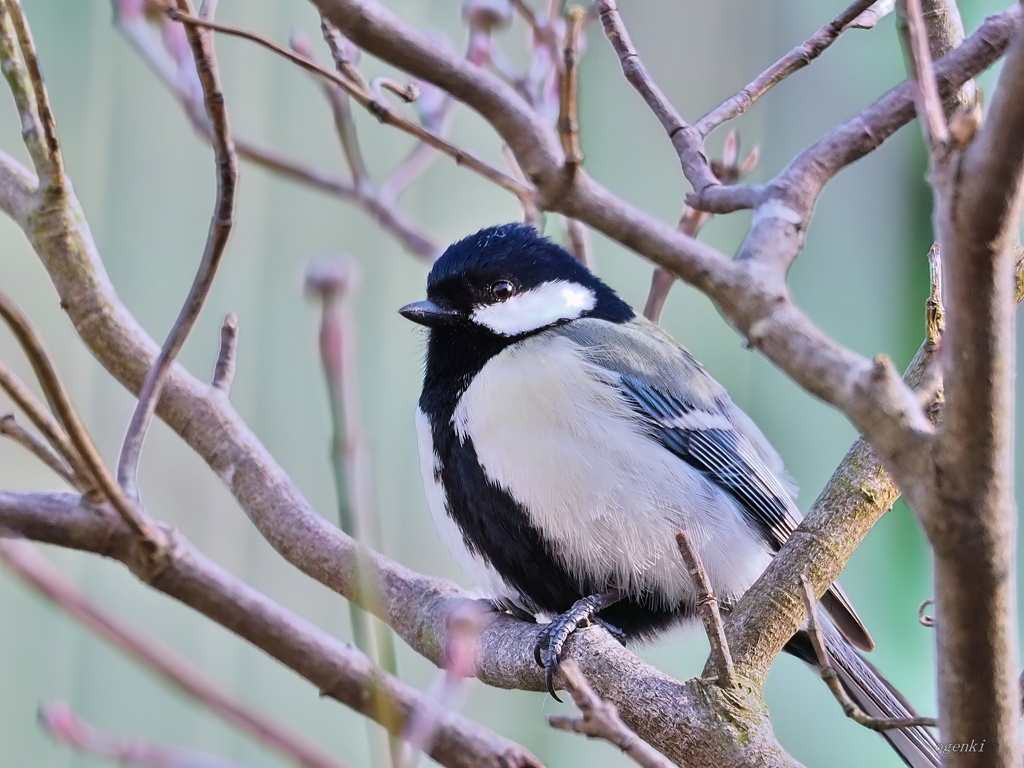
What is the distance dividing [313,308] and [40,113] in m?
1.97

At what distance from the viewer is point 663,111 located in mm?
1241

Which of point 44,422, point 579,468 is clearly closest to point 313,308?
point 579,468

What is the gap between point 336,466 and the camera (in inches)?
35.6

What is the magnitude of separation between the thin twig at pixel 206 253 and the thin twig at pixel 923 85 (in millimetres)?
872

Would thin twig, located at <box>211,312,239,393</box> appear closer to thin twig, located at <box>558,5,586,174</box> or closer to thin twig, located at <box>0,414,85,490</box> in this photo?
thin twig, located at <box>0,414,85,490</box>

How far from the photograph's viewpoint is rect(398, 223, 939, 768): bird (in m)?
1.84

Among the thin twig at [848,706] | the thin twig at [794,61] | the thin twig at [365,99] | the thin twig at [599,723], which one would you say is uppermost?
the thin twig at [794,61]

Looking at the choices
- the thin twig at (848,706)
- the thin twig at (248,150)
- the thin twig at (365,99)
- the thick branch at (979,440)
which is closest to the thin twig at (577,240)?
the thin twig at (248,150)

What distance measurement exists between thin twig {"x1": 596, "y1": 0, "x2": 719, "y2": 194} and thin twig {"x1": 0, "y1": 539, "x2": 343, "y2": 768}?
2.15 ft

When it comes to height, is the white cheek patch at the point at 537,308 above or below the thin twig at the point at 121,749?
above

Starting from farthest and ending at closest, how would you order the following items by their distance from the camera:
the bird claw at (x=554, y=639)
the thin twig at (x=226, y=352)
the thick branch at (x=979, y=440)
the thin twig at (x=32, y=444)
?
the thin twig at (x=226, y=352), the bird claw at (x=554, y=639), the thin twig at (x=32, y=444), the thick branch at (x=979, y=440)

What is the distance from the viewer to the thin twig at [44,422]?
108cm

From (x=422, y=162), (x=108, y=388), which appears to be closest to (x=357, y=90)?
(x=422, y=162)

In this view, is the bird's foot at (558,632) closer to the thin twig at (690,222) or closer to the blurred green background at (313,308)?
the thin twig at (690,222)
